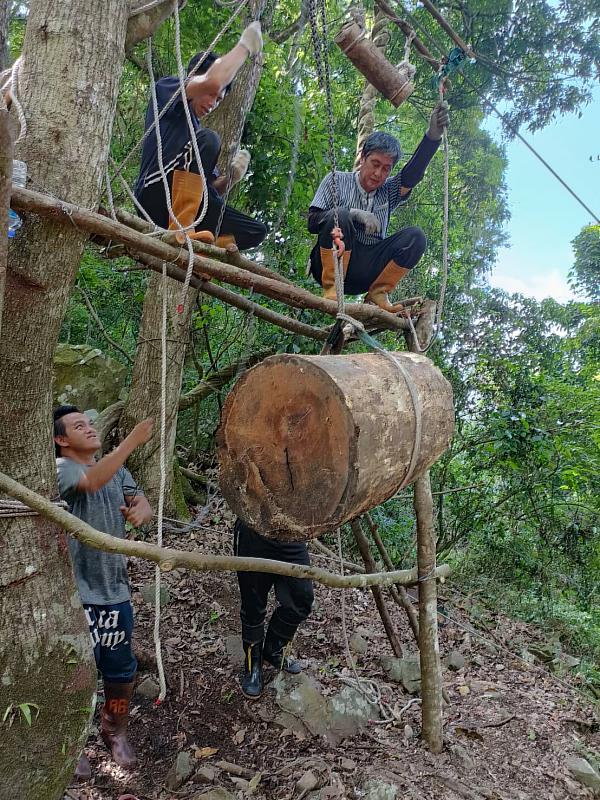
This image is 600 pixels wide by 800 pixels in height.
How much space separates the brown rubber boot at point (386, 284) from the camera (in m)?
3.25

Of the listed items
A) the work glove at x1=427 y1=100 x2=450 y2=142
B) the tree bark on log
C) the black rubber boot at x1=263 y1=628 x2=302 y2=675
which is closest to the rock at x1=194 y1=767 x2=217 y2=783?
the black rubber boot at x1=263 y1=628 x2=302 y2=675

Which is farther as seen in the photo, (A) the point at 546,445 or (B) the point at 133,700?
(A) the point at 546,445

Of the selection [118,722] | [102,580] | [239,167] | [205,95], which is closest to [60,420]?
[102,580]

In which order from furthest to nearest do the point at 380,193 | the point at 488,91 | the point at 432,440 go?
1. the point at 488,91
2. the point at 380,193
3. the point at 432,440

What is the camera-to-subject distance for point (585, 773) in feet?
10.2

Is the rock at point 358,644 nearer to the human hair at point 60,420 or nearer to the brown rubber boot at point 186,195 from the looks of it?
the human hair at point 60,420

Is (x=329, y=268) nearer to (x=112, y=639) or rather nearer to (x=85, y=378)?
(x=112, y=639)

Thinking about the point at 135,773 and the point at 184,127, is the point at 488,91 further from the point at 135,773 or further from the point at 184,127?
the point at 135,773

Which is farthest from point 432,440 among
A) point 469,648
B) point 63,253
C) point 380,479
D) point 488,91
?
point 488,91

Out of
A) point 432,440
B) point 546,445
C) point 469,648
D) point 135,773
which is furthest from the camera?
point 546,445

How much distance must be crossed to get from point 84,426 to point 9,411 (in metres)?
0.59

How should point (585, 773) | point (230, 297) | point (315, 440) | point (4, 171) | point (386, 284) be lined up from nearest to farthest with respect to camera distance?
point (4, 171)
point (315, 440)
point (230, 297)
point (585, 773)
point (386, 284)

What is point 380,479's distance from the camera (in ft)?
5.76

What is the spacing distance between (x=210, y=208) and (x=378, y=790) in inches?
117
